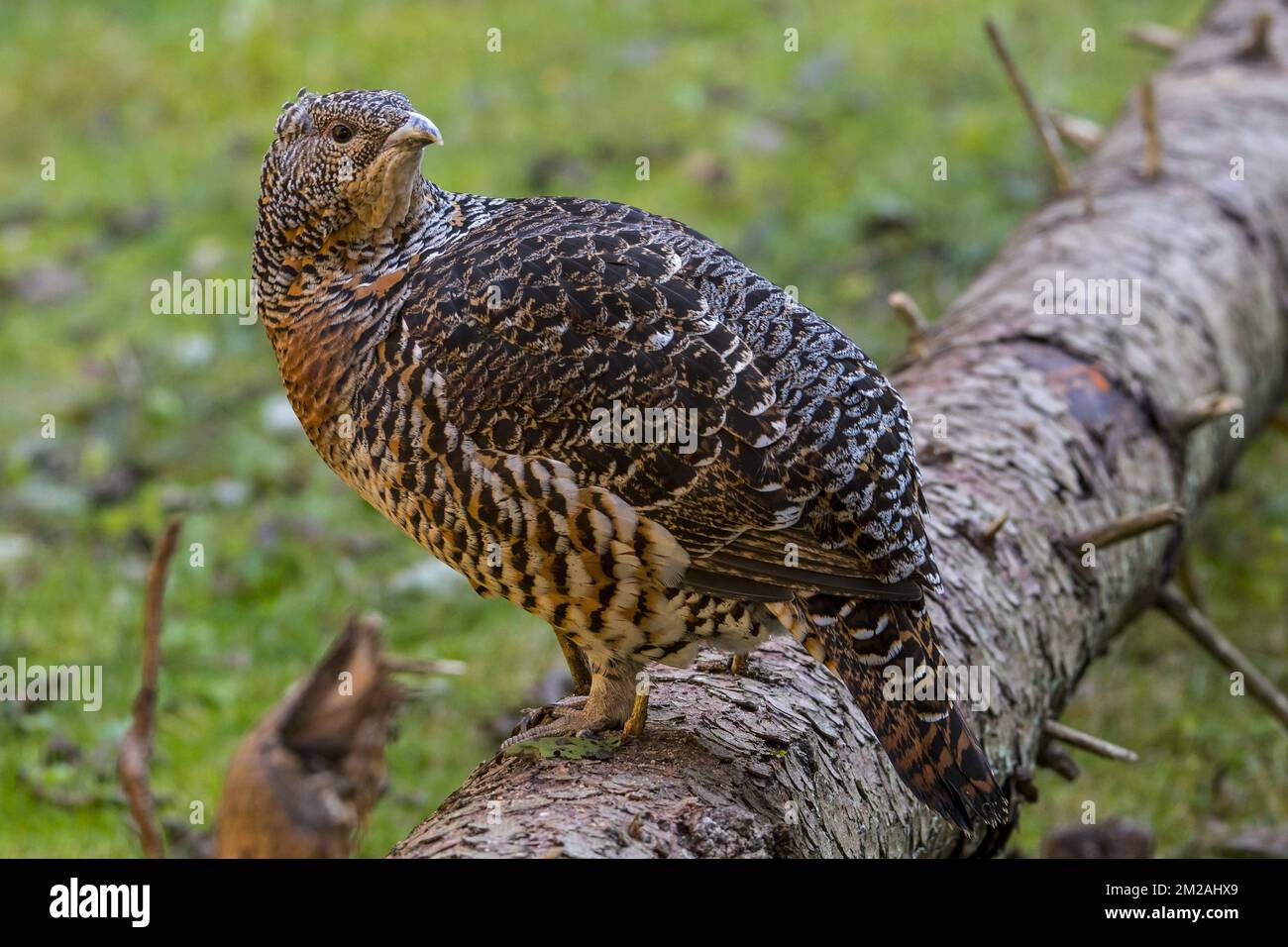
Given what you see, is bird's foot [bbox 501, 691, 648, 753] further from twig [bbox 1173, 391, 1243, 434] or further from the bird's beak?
twig [bbox 1173, 391, 1243, 434]

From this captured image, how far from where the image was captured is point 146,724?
316 cm

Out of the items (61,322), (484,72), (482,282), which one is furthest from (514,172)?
(482,282)

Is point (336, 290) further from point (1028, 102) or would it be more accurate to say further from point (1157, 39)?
point (1157, 39)

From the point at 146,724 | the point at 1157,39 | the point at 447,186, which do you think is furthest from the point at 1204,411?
the point at 447,186

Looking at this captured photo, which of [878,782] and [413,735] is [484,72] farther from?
[878,782]

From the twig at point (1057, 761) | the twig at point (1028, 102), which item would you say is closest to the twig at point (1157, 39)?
the twig at point (1028, 102)

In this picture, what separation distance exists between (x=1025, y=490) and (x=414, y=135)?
1997 millimetres

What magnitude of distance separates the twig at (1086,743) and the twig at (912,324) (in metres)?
1.36

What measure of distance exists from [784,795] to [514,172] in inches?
242

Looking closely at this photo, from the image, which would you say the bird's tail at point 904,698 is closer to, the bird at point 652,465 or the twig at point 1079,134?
the bird at point 652,465

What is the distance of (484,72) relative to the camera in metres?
9.64

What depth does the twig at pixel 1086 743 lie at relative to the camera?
3898 millimetres

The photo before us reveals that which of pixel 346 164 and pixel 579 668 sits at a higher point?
pixel 346 164

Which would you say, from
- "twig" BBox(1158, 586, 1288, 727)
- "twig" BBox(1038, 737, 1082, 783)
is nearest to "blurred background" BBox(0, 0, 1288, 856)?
"twig" BBox(1158, 586, 1288, 727)
